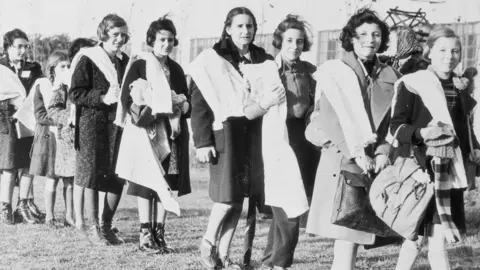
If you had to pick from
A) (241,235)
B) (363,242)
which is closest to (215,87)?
(363,242)

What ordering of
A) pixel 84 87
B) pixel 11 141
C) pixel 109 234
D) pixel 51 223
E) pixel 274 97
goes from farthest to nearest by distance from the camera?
pixel 11 141, pixel 51 223, pixel 109 234, pixel 84 87, pixel 274 97

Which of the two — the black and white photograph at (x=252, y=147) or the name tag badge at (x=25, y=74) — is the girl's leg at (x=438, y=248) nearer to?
the black and white photograph at (x=252, y=147)

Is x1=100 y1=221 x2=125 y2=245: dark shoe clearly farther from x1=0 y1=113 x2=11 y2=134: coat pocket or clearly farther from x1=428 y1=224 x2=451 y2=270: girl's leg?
x1=428 y1=224 x2=451 y2=270: girl's leg

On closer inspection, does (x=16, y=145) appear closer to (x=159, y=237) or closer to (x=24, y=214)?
(x=24, y=214)

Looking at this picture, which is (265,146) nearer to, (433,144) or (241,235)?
(433,144)

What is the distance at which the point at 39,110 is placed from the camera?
8.39 m

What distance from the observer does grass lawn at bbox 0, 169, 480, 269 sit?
6.17 metres

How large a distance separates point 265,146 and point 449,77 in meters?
1.25

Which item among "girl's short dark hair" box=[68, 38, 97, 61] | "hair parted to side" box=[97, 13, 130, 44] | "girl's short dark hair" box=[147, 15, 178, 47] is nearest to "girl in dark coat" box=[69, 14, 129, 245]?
"hair parted to side" box=[97, 13, 130, 44]

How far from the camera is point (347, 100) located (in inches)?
185

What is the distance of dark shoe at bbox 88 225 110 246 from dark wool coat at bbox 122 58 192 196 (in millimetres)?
582

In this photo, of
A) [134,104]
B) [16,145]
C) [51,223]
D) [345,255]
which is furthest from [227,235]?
[16,145]

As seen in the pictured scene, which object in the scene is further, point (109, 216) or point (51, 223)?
point (51, 223)

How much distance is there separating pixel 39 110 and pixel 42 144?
37 centimetres
